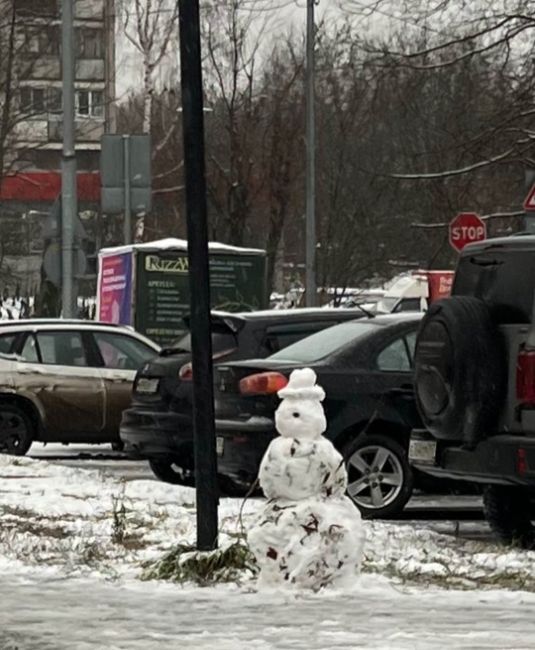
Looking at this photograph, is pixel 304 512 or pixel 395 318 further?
pixel 395 318

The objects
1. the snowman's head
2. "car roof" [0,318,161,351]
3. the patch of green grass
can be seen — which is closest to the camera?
the snowman's head

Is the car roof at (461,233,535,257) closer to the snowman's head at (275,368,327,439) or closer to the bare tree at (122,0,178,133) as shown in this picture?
the snowman's head at (275,368,327,439)

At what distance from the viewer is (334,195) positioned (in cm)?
4062

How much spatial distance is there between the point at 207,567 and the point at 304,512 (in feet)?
2.52

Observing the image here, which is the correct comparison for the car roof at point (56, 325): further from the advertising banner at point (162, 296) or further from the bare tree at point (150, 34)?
the bare tree at point (150, 34)

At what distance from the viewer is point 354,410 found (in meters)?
14.1

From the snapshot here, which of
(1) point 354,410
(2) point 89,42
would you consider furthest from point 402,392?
(2) point 89,42

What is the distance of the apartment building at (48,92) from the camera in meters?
39.5

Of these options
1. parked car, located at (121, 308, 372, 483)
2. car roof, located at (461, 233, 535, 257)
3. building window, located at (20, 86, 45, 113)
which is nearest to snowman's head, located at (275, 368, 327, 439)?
car roof, located at (461, 233, 535, 257)

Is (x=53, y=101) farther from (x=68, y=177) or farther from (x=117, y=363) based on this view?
(x=117, y=363)

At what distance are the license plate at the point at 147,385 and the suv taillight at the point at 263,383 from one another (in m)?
2.42

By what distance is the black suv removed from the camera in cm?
1126

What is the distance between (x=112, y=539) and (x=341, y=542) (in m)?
2.60

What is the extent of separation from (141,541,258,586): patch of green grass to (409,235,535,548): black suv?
2.02 meters
